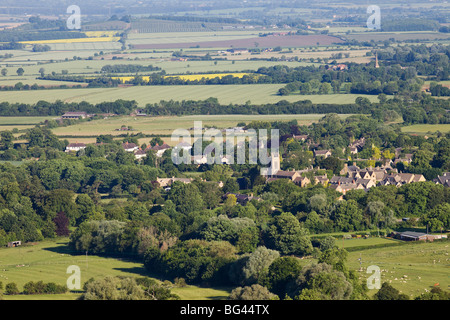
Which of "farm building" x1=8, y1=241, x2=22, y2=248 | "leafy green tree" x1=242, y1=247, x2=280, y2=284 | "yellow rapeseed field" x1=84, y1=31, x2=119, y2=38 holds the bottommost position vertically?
"farm building" x1=8, y1=241, x2=22, y2=248

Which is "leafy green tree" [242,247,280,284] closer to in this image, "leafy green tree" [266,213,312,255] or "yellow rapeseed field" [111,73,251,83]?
"leafy green tree" [266,213,312,255]

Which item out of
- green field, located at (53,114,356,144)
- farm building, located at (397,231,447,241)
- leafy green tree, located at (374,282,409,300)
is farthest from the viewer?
green field, located at (53,114,356,144)

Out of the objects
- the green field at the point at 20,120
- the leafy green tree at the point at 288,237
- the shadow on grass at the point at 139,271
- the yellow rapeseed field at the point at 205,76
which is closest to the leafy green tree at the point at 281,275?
the shadow on grass at the point at 139,271

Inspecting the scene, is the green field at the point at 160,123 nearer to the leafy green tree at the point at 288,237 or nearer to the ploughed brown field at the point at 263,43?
the leafy green tree at the point at 288,237

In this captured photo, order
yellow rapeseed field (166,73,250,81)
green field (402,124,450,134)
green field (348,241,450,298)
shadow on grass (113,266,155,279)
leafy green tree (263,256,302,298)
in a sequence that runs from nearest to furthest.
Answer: leafy green tree (263,256,302,298) < green field (348,241,450,298) < shadow on grass (113,266,155,279) < green field (402,124,450,134) < yellow rapeseed field (166,73,250,81)

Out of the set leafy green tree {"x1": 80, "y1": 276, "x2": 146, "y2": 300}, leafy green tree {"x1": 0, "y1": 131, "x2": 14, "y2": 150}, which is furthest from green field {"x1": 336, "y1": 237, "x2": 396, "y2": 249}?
leafy green tree {"x1": 0, "y1": 131, "x2": 14, "y2": 150}

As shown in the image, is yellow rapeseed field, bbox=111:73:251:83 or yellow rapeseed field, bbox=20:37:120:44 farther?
yellow rapeseed field, bbox=20:37:120:44

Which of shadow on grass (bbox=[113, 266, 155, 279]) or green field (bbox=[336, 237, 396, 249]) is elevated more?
shadow on grass (bbox=[113, 266, 155, 279])
